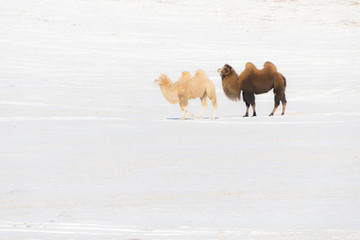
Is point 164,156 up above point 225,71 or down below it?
below

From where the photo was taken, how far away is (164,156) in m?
6.93

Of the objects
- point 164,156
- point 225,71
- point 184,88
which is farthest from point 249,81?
point 164,156

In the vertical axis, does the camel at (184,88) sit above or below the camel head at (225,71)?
below

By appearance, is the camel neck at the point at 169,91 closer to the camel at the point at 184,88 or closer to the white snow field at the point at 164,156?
the camel at the point at 184,88

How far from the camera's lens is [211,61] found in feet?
65.9

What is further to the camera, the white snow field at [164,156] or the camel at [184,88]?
the camel at [184,88]

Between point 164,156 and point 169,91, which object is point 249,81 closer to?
point 169,91

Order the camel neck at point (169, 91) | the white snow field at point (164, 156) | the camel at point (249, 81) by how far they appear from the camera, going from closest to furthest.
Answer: the white snow field at point (164, 156) → the camel neck at point (169, 91) → the camel at point (249, 81)

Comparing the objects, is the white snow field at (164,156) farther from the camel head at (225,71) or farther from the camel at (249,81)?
the camel head at (225,71)

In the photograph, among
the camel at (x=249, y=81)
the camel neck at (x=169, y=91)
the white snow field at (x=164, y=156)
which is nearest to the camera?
the white snow field at (x=164, y=156)

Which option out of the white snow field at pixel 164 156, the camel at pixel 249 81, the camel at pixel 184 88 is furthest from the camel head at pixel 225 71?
the white snow field at pixel 164 156

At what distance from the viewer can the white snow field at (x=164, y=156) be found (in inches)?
185

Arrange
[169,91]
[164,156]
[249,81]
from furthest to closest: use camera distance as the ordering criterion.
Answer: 1. [249,81]
2. [169,91]
3. [164,156]

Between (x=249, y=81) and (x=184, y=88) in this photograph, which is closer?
(x=184, y=88)
